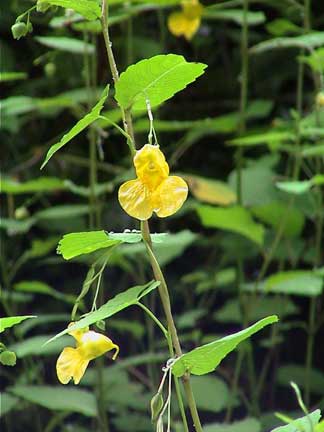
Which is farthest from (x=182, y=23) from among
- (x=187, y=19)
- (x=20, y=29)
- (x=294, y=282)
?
(x=20, y=29)

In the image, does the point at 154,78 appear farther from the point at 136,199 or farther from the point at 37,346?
the point at 37,346

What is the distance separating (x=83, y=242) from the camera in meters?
0.72

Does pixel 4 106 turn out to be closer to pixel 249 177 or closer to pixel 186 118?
pixel 249 177

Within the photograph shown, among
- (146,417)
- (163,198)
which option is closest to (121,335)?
(146,417)

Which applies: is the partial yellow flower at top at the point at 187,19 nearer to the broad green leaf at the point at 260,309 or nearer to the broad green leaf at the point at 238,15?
the broad green leaf at the point at 238,15

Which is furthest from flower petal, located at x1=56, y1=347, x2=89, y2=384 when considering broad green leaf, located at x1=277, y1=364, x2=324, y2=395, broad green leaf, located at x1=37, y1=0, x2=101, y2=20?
broad green leaf, located at x1=277, y1=364, x2=324, y2=395

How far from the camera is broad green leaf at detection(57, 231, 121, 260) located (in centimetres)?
72

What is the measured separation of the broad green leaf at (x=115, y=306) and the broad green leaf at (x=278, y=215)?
961 millimetres

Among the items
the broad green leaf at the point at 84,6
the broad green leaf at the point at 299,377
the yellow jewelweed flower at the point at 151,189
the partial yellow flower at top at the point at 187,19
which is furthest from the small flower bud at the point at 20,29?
the broad green leaf at the point at 299,377

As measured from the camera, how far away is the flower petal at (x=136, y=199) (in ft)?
2.29

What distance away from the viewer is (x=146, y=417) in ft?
6.11

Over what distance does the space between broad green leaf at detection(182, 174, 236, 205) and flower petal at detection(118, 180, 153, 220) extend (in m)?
0.95

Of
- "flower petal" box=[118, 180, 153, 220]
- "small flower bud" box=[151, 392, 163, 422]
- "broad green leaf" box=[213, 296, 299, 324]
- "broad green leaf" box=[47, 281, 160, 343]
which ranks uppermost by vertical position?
"flower petal" box=[118, 180, 153, 220]

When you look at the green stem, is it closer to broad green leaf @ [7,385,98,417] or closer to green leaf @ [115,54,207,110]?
green leaf @ [115,54,207,110]
